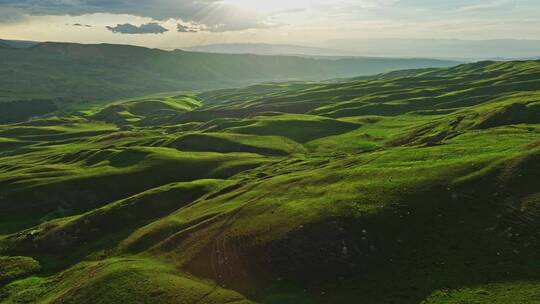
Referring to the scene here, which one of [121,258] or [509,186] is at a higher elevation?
[509,186]

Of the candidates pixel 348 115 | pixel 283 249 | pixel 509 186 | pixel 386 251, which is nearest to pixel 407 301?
pixel 386 251

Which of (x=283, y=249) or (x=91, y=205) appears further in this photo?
(x=91, y=205)

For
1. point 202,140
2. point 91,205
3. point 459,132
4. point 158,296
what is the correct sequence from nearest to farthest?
point 158,296
point 91,205
point 459,132
point 202,140

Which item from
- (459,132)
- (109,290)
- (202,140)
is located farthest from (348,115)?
(109,290)

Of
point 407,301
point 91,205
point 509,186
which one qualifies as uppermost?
point 509,186

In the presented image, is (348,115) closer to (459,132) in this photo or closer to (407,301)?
(459,132)

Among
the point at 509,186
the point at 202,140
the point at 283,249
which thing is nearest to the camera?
the point at 283,249

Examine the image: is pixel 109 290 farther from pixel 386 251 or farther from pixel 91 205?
pixel 91 205

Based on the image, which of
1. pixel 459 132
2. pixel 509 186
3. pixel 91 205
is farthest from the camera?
pixel 459 132

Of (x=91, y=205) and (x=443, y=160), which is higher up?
(x=443, y=160)
